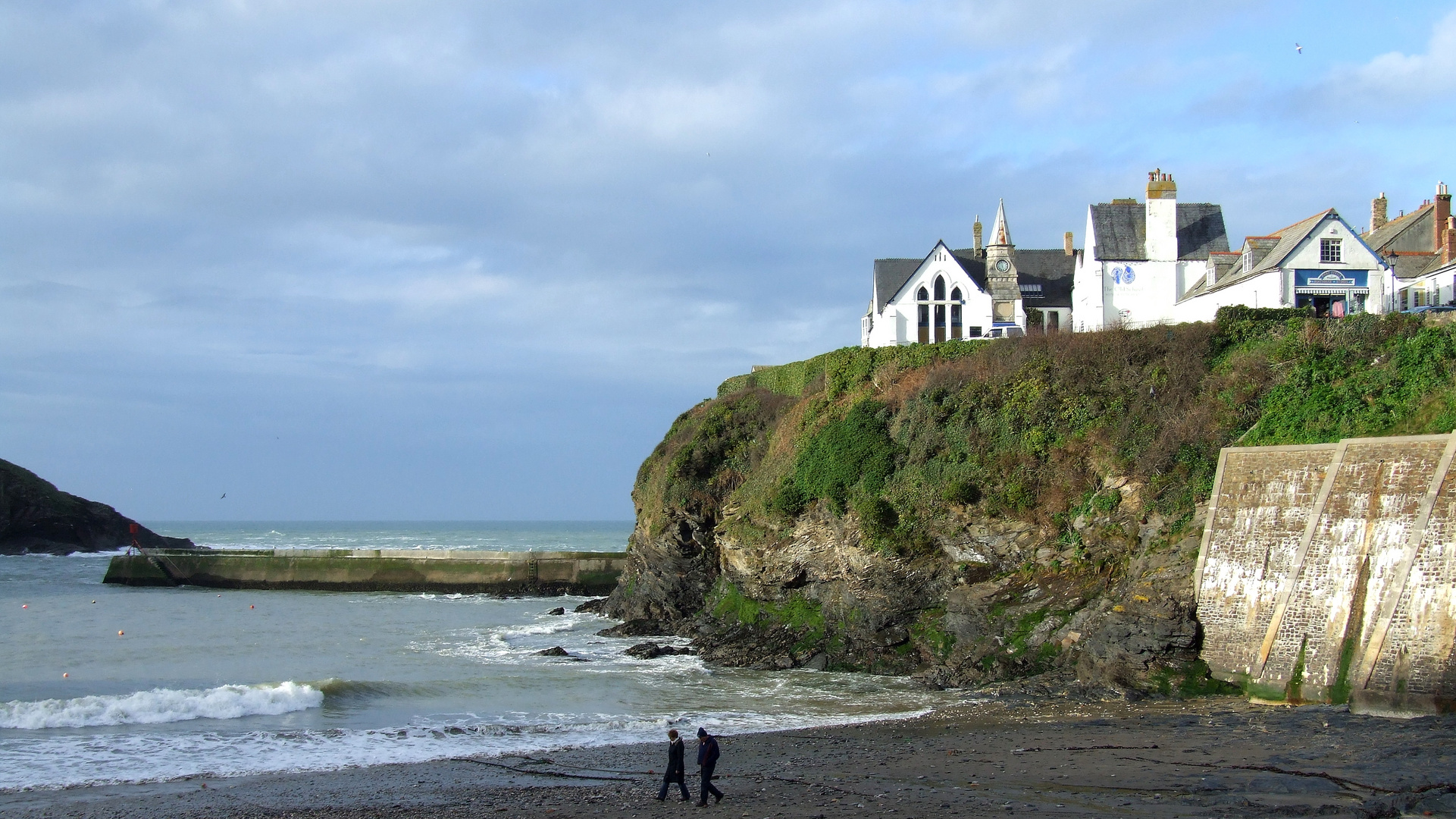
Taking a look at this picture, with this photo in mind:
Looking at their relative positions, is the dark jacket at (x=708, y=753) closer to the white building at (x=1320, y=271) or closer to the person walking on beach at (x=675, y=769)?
the person walking on beach at (x=675, y=769)

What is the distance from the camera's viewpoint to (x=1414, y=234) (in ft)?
110

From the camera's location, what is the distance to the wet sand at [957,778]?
11.2 metres

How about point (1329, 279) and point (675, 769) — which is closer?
point (675, 769)

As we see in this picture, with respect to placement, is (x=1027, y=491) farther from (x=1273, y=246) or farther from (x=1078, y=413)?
(x=1273, y=246)

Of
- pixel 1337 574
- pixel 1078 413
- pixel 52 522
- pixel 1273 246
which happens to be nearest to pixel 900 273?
pixel 1273 246

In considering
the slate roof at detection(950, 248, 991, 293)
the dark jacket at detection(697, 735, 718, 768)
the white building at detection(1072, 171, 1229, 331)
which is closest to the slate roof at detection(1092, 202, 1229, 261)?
the white building at detection(1072, 171, 1229, 331)

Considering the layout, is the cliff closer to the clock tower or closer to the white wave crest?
the white wave crest

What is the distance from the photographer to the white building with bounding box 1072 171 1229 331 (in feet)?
114

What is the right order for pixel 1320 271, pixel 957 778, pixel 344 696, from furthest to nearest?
pixel 1320 271 → pixel 344 696 → pixel 957 778

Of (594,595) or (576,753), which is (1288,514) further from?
(594,595)

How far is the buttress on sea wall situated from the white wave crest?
17.2 metres

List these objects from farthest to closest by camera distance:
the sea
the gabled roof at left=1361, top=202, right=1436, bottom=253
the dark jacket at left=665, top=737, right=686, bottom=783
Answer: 1. the gabled roof at left=1361, top=202, right=1436, bottom=253
2. the sea
3. the dark jacket at left=665, top=737, right=686, bottom=783

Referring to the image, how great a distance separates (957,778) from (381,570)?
41065 mm

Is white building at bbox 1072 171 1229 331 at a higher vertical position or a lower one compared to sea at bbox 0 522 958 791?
higher
